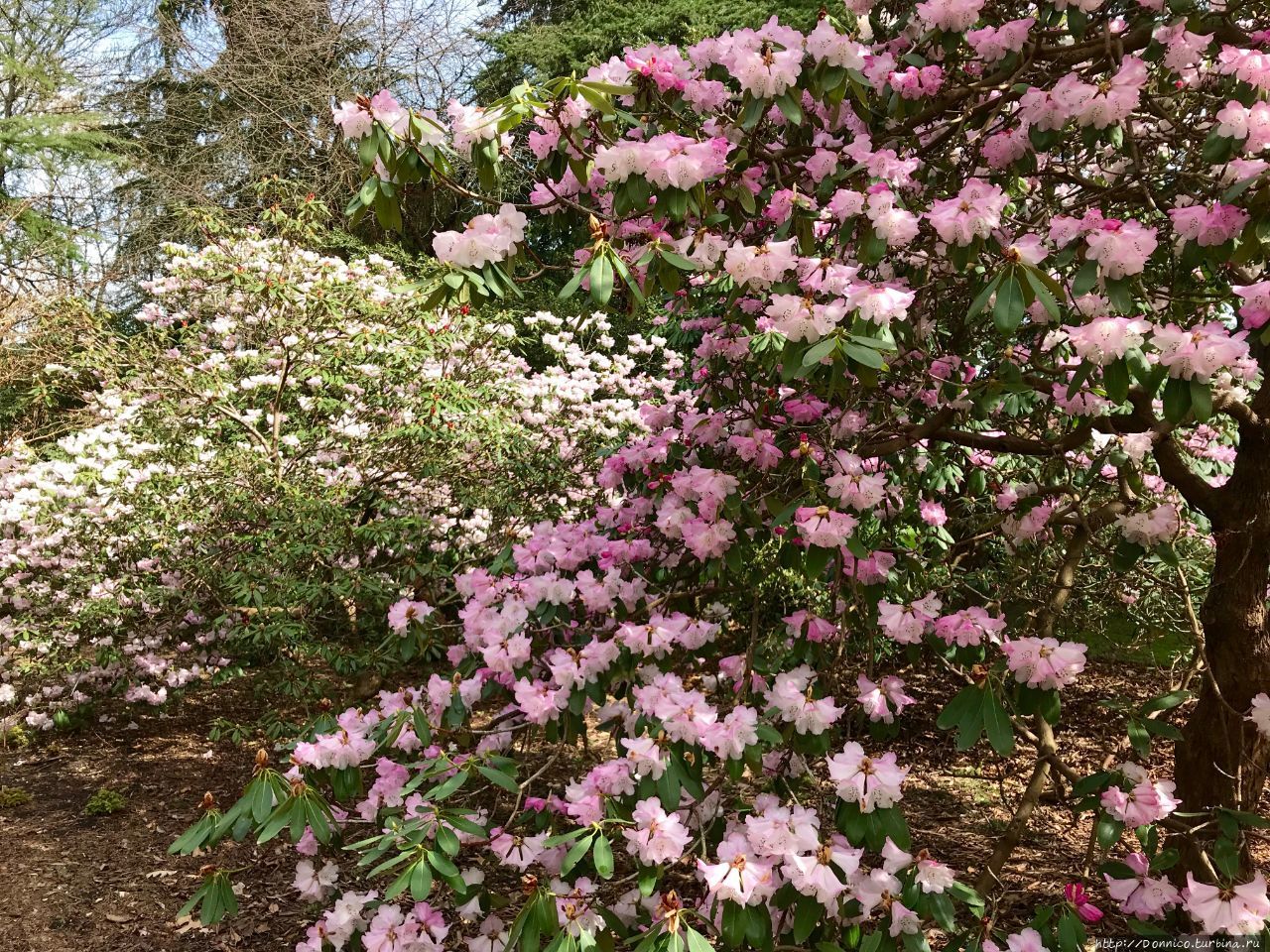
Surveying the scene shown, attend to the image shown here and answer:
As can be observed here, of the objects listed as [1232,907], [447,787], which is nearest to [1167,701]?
[1232,907]

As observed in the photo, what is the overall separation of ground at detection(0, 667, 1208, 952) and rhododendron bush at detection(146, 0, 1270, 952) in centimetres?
51

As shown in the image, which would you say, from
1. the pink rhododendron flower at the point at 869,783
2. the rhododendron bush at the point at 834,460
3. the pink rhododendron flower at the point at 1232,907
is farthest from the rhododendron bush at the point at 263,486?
the pink rhododendron flower at the point at 1232,907

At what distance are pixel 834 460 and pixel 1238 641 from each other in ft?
3.53

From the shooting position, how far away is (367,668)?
4.14 metres

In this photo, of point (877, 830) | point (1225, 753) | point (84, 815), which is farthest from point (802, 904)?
point (84, 815)

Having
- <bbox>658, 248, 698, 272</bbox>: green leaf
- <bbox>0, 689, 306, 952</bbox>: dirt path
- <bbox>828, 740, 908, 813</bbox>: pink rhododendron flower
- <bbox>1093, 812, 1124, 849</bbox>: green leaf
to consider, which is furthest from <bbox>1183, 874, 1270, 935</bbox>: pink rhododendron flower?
<bbox>0, 689, 306, 952</bbox>: dirt path

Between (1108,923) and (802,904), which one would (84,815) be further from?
(1108,923)

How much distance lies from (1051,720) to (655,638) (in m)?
0.73

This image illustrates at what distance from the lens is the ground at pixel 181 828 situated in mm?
2584

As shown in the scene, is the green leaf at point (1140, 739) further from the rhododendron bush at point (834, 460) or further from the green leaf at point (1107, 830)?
the green leaf at point (1107, 830)

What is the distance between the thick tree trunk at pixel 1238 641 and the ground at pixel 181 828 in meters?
0.24

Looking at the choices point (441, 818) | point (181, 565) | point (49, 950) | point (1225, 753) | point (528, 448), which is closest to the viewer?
point (441, 818)

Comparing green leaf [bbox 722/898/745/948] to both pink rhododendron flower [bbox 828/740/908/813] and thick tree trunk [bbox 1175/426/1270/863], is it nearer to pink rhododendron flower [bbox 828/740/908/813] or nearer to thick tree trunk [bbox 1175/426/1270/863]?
pink rhododendron flower [bbox 828/740/908/813]

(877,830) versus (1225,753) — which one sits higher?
(877,830)
